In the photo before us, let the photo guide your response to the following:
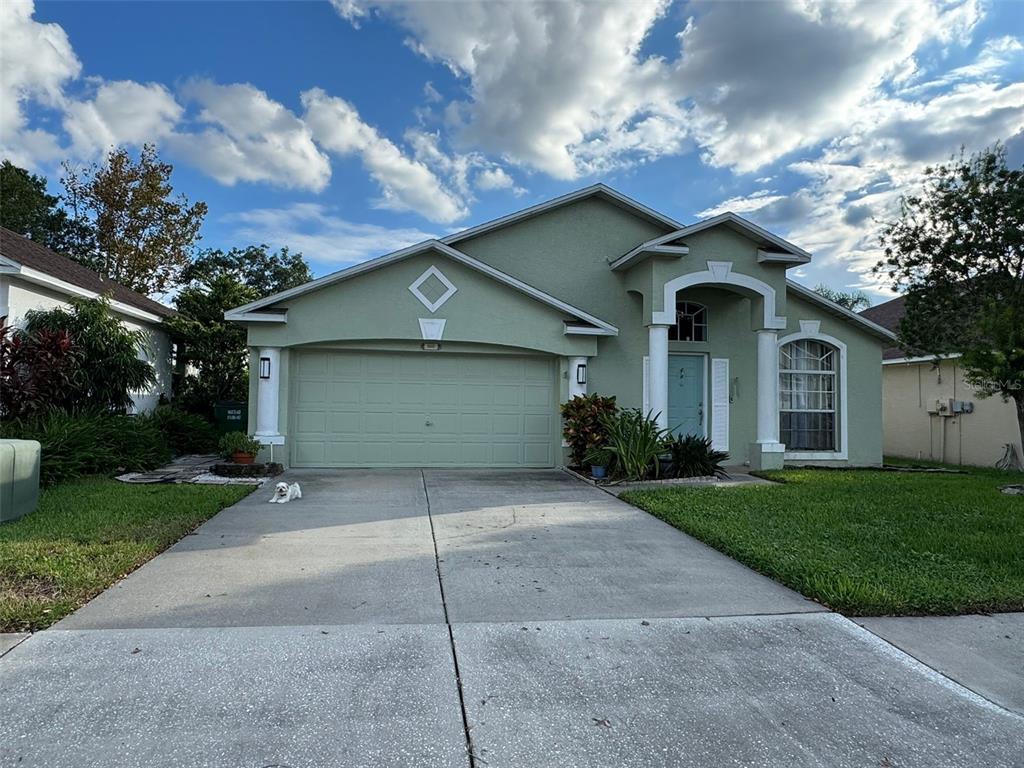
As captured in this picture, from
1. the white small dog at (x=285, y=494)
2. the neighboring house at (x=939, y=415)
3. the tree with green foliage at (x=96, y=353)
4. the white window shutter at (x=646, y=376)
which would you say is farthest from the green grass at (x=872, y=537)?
the tree with green foliage at (x=96, y=353)

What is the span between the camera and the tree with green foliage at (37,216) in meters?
25.4

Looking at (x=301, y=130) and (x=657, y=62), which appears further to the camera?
(x=301, y=130)

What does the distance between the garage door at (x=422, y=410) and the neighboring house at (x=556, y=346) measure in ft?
0.09

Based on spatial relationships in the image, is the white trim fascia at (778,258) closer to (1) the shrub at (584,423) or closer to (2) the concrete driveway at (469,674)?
(1) the shrub at (584,423)

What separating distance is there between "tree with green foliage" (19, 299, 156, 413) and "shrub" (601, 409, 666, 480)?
29.3 ft

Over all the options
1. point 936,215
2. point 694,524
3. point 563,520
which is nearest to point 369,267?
point 563,520

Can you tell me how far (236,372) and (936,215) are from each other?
1681cm

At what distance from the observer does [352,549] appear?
594 centimetres

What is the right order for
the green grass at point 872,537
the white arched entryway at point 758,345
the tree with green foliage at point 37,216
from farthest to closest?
1. the tree with green foliage at point 37,216
2. the white arched entryway at point 758,345
3. the green grass at point 872,537

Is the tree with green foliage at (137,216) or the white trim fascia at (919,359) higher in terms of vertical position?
the tree with green foliage at (137,216)

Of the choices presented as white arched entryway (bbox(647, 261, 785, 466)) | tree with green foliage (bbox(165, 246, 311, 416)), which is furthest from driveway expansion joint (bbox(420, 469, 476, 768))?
tree with green foliage (bbox(165, 246, 311, 416))

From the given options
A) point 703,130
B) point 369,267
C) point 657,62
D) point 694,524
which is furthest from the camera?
point 703,130

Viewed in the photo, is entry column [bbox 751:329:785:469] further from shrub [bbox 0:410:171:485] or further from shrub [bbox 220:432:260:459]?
shrub [bbox 0:410:171:485]

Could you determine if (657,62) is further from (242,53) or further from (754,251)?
(242,53)
